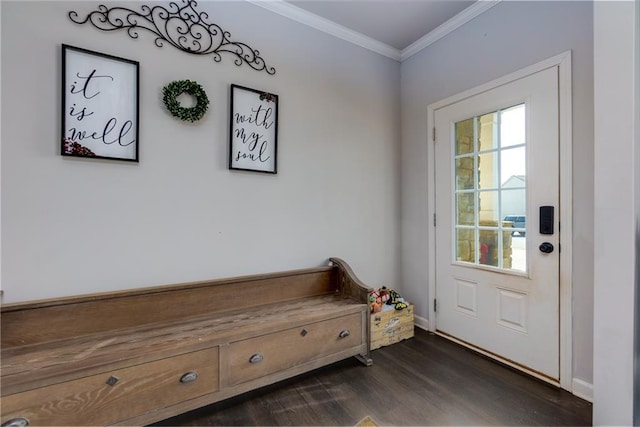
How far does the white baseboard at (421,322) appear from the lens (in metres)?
2.69

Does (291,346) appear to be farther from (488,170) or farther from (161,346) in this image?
(488,170)

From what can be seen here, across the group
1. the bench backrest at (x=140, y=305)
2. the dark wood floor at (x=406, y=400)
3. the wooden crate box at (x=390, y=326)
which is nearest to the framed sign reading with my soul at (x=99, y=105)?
the bench backrest at (x=140, y=305)

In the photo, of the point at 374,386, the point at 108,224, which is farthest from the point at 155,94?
the point at 374,386

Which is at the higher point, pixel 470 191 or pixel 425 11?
pixel 425 11

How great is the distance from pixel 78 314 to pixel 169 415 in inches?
28.1

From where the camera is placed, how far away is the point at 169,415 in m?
1.42

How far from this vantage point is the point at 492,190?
219 centimetres

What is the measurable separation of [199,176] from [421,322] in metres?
2.34

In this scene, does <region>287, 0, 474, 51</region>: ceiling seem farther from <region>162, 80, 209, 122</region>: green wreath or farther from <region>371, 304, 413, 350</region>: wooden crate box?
<region>371, 304, 413, 350</region>: wooden crate box

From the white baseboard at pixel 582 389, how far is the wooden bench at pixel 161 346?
4.11ft

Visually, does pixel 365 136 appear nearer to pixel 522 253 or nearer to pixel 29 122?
pixel 522 253

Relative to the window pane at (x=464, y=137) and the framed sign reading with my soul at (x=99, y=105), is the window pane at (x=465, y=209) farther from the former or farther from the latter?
the framed sign reading with my soul at (x=99, y=105)

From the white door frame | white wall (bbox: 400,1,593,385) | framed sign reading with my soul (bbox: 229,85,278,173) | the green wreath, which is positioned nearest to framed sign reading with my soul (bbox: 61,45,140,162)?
the green wreath

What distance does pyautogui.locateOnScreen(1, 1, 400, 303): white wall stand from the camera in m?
1.48
